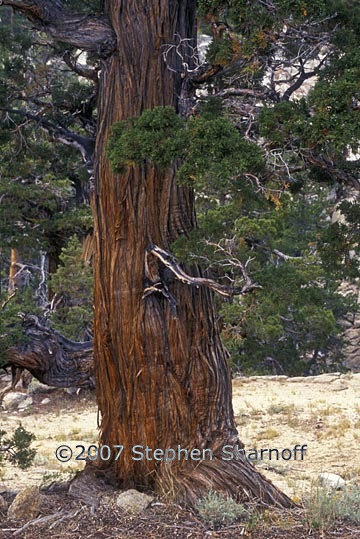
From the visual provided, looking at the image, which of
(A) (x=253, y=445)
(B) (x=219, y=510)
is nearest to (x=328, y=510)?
(B) (x=219, y=510)

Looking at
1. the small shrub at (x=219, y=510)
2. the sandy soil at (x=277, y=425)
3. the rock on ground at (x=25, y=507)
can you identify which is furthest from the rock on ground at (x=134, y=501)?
the sandy soil at (x=277, y=425)

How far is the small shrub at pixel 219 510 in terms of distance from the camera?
5.05 meters

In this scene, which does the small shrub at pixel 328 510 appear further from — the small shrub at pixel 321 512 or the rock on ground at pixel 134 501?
A: the rock on ground at pixel 134 501

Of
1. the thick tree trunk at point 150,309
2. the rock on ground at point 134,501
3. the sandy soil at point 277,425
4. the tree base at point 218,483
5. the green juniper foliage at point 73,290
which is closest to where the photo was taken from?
the rock on ground at point 134,501

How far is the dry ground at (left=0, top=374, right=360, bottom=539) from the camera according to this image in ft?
16.4

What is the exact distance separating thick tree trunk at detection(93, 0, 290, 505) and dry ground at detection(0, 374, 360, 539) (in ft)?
1.65

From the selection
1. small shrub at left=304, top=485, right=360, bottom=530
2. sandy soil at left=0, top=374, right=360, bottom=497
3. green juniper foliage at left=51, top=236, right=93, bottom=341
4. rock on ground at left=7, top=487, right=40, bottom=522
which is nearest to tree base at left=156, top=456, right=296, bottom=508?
small shrub at left=304, top=485, right=360, bottom=530

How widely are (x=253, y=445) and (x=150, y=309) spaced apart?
4971mm

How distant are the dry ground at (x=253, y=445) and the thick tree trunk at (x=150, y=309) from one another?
50 cm

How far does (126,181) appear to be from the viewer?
5633 millimetres

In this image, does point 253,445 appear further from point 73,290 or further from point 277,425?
point 73,290

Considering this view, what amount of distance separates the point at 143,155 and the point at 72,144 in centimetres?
236

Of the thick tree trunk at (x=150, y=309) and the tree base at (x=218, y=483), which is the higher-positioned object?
the thick tree trunk at (x=150, y=309)

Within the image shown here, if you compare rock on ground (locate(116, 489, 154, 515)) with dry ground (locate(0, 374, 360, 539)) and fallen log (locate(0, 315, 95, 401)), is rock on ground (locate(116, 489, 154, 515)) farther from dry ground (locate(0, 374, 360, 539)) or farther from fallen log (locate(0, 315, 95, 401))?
fallen log (locate(0, 315, 95, 401))
